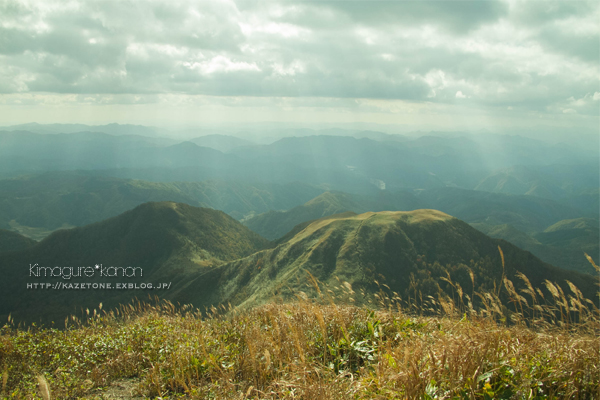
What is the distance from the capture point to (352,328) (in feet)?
20.9

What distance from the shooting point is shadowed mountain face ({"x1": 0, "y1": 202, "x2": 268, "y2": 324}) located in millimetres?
81438

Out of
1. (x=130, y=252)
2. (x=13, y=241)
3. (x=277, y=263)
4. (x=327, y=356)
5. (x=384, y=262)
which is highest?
(x=327, y=356)

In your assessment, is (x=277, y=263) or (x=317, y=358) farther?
(x=277, y=263)

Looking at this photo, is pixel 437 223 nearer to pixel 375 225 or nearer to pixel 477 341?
pixel 375 225

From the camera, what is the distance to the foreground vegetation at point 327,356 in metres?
3.73

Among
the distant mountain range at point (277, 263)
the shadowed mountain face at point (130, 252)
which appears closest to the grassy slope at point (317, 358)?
the distant mountain range at point (277, 263)

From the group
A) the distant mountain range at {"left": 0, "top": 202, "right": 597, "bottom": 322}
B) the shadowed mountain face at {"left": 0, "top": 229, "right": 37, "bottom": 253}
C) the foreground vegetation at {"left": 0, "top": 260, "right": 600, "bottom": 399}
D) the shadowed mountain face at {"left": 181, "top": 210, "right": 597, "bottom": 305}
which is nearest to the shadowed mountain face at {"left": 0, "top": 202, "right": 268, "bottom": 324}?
the distant mountain range at {"left": 0, "top": 202, "right": 597, "bottom": 322}

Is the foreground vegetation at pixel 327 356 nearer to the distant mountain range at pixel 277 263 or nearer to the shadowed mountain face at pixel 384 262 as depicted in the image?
the distant mountain range at pixel 277 263

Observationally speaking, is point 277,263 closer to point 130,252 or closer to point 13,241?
point 130,252

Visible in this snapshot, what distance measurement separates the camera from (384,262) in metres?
64.9

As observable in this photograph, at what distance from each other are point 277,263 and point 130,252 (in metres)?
67.8

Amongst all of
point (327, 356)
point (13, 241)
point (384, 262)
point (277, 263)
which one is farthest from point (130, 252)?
point (327, 356)

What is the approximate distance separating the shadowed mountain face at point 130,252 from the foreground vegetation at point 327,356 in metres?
78.5

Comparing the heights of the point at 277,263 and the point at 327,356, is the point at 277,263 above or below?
below
